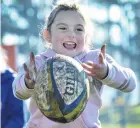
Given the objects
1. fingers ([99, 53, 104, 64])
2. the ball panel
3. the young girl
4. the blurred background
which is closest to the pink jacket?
the young girl

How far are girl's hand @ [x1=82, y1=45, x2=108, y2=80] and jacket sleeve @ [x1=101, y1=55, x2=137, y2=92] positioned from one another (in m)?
0.06

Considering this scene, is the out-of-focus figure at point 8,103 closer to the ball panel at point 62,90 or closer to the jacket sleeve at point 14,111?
the jacket sleeve at point 14,111

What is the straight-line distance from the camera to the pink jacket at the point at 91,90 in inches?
161

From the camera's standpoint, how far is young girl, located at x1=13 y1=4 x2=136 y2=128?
13.3 ft

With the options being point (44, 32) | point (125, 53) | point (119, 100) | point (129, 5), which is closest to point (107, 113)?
point (119, 100)

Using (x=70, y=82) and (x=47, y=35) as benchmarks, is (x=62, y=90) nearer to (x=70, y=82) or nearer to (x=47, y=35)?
(x=70, y=82)

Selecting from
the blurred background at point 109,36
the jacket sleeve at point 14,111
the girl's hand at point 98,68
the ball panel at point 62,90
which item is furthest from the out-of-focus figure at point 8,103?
the blurred background at point 109,36

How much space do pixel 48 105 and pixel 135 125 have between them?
12.9 meters

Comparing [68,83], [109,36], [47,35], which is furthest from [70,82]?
[109,36]

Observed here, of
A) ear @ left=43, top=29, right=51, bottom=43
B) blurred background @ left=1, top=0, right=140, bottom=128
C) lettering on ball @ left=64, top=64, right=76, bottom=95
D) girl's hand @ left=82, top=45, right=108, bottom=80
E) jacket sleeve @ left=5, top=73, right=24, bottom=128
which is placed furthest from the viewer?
blurred background @ left=1, top=0, right=140, bottom=128

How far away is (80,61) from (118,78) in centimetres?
27

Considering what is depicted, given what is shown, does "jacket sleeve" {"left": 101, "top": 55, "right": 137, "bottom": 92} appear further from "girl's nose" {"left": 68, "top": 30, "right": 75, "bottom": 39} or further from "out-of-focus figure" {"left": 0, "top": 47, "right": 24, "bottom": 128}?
"out-of-focus figure" {"left": 0, "top": 47, "right": 24, "bottom": 128}

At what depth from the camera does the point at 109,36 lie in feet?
53.3

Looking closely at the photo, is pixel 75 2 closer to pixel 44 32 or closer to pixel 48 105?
pixel 44 32
